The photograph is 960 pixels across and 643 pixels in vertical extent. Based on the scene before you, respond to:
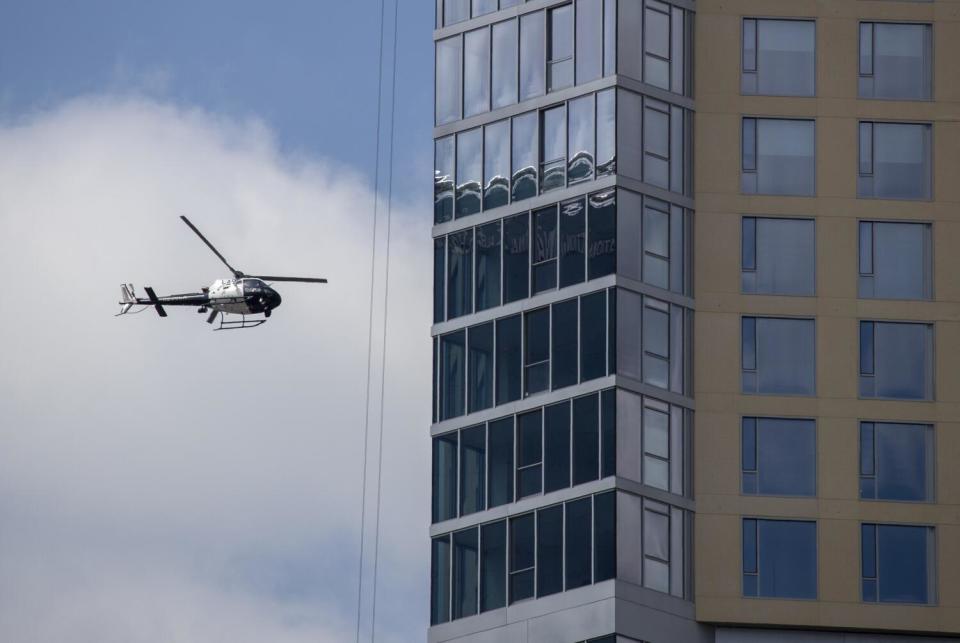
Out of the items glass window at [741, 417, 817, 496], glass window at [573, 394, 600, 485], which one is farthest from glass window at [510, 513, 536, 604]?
glass window at [741, 417, 817, 496]

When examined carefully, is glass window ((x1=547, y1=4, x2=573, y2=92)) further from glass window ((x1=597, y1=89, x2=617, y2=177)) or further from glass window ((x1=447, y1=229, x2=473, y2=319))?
glass window ((x1=447, y1=229, x2=473, y2=319))

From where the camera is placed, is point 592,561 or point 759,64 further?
point 759,64

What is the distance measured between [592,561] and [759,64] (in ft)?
57.2

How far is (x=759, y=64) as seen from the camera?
7738 cm

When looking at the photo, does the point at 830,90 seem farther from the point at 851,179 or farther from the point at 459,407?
the point at 459,407

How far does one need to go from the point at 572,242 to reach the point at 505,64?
7.10m

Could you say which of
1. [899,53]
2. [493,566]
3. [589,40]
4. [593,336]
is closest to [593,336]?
[593,336]

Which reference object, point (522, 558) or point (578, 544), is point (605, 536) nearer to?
point (578, 544)

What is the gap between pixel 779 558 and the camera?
238 ft

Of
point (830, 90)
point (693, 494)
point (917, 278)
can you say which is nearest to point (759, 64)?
point (830, 90)

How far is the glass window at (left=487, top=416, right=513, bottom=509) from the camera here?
2918 inches

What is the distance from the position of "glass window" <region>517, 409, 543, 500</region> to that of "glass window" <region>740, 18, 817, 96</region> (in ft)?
42.1

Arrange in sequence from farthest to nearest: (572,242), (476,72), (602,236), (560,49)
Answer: (476,72) → (560,49) → (572,242) → (602,236)

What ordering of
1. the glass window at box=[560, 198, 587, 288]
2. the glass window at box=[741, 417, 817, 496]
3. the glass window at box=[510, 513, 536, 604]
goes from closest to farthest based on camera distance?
the glass window at box=[510, 513, 536, 604] < the glass window at box=[741, 417, 817, 496] < the glass window at box=[560, 198, 587, 288]
